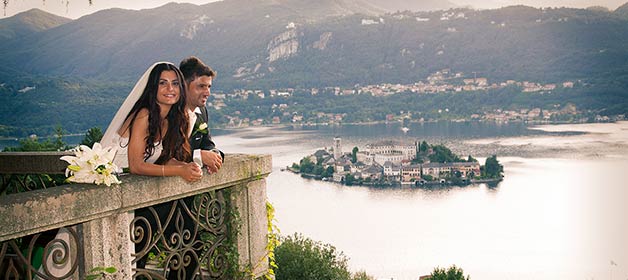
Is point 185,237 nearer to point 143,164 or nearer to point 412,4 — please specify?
point 143,164

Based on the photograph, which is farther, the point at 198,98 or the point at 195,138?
the point at 198,98

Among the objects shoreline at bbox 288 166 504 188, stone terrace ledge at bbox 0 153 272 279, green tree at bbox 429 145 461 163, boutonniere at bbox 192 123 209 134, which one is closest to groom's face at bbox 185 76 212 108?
boutonniere at bbox 192 123 209 134

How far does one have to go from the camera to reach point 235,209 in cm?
207

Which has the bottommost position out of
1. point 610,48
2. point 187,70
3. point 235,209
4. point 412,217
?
point 412,217

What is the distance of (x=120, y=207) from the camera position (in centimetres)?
157

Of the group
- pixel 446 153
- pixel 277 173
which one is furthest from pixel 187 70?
pixel 446 153

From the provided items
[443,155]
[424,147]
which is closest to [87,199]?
[443,155]

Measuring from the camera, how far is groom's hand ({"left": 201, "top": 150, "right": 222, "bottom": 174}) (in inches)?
75.0

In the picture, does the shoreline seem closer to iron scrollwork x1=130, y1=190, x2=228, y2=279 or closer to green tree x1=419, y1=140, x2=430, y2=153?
green tree x1=419, y1=140, x2=430, y2=153

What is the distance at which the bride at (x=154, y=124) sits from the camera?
1876mm

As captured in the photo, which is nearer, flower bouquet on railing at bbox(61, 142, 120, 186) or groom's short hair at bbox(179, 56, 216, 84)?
flower bouquet on railing at bbox(61, 142, 120, 186)

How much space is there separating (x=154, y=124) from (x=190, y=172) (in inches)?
8.5

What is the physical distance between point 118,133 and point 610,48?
268 feet

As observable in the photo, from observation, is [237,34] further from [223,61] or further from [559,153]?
[559,153]
